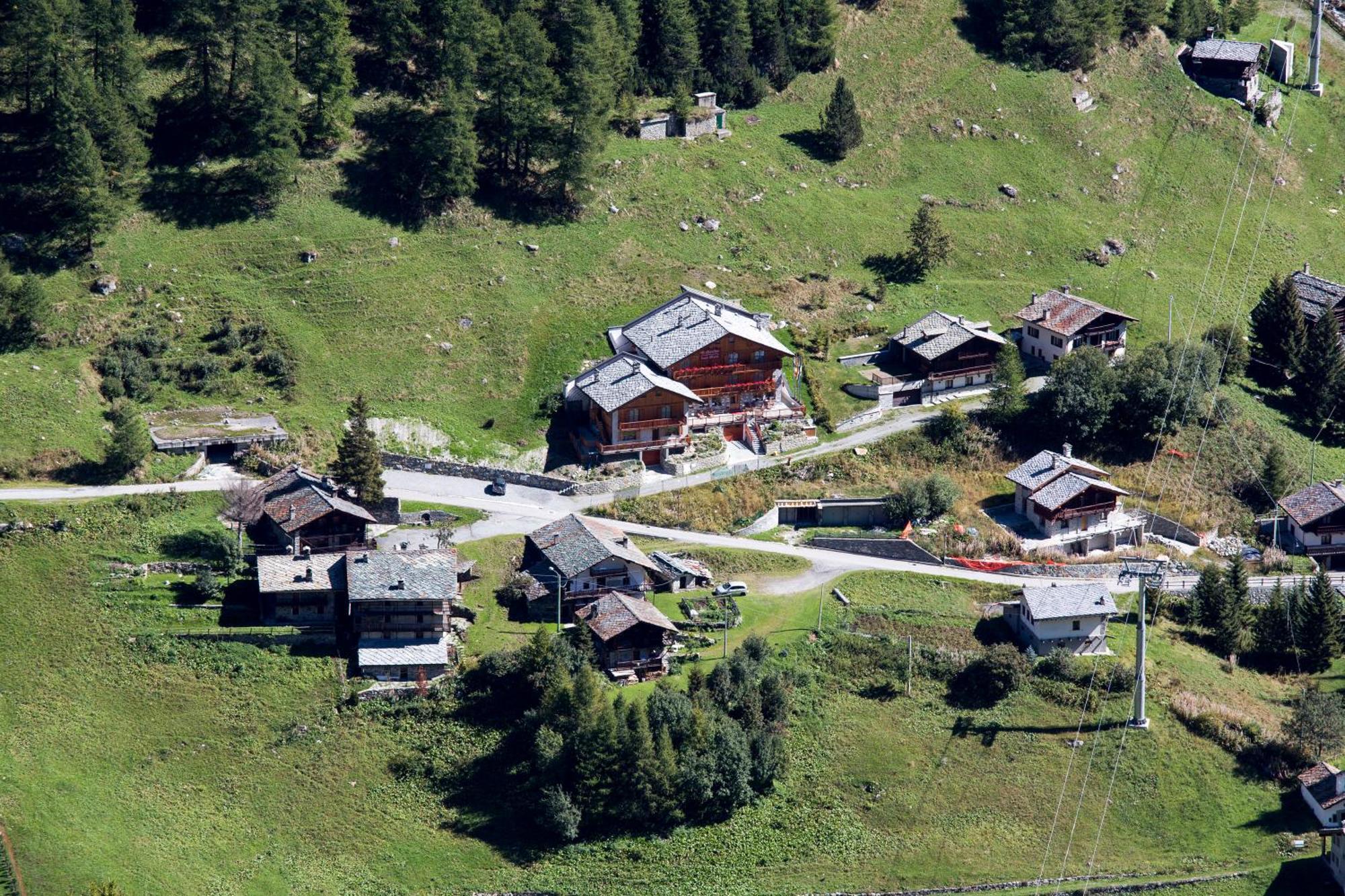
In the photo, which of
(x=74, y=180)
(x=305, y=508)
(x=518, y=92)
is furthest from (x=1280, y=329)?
(x=74, y=180)

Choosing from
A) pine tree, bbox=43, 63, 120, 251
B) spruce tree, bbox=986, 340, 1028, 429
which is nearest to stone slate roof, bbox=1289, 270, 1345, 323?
spruce tree, bbox=986, 340, 1028, 429

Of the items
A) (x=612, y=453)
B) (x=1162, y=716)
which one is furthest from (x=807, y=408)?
(x=1162, y=716)

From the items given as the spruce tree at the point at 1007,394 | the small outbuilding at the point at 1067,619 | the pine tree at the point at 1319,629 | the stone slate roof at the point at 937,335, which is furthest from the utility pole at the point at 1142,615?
the stone slate roof at the point at 937,335

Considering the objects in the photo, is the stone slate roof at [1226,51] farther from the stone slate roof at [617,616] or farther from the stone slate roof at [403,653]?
the stone slate roof at [403,653]

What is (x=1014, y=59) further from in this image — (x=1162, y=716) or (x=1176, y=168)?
(x=1162, y=716)

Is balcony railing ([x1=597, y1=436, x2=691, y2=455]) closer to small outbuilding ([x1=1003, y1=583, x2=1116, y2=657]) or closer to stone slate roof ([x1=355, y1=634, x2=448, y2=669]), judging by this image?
stone slate roof ([x1=355, y1=634, x2=448, y2=669])
